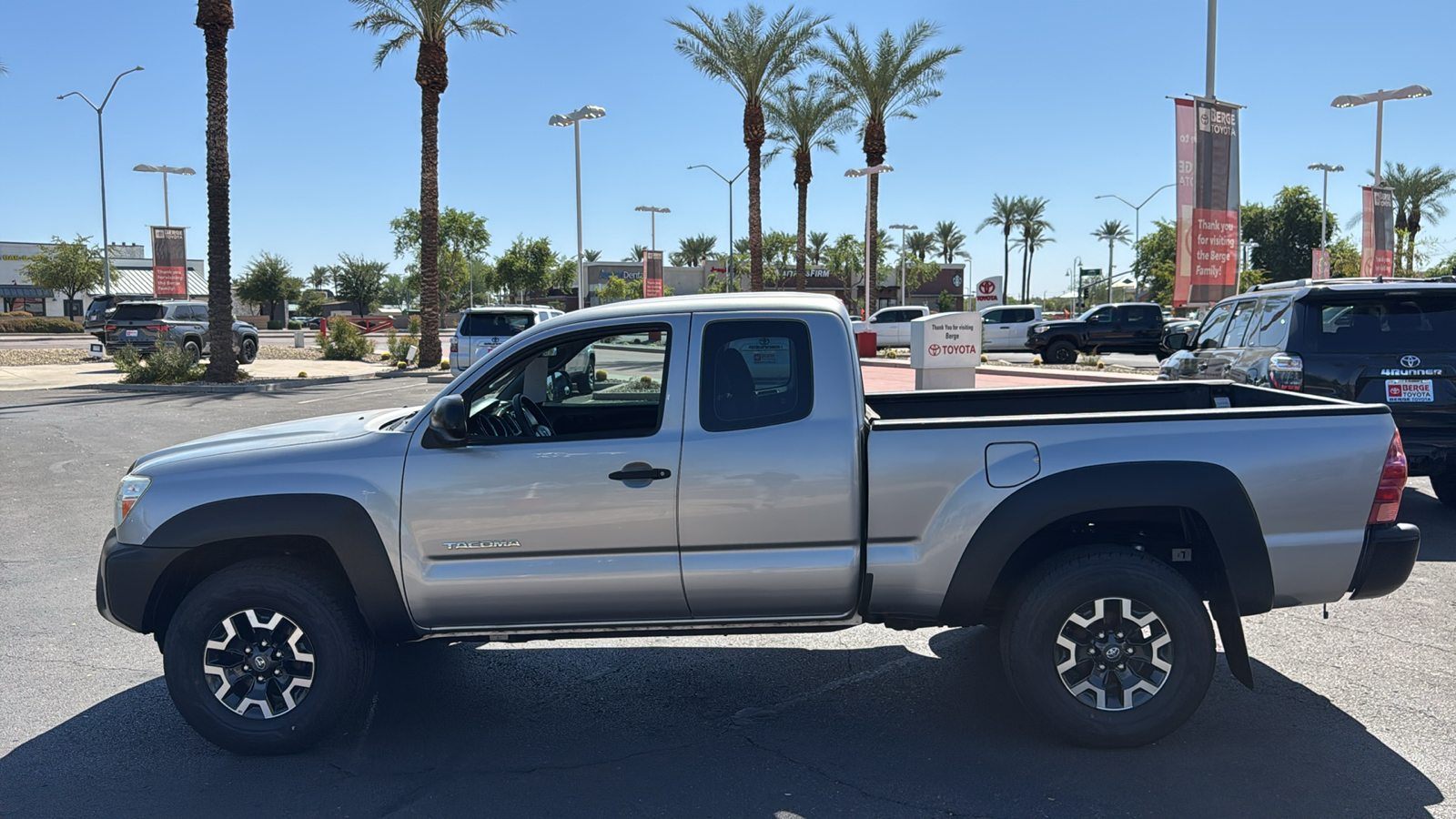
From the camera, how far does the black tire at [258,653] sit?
418cm

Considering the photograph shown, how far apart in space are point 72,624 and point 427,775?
11.0ft

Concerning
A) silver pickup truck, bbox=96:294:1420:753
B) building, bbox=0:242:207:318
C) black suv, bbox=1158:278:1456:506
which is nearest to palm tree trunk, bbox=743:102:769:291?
black suv, bbox=1158:278:1456:506

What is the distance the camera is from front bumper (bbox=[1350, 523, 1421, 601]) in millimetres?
4098

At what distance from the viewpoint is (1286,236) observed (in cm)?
6444

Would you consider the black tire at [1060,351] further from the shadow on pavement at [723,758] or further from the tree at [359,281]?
the tree at [359,281]

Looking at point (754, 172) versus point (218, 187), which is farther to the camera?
point (754, 172)

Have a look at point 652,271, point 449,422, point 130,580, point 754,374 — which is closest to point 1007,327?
point 652,271

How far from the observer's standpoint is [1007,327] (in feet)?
110

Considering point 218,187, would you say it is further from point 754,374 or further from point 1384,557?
point 1384,557

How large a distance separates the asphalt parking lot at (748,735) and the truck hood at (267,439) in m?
1.22

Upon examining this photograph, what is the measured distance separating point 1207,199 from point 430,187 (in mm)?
19449

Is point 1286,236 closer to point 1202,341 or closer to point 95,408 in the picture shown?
point 1202,341

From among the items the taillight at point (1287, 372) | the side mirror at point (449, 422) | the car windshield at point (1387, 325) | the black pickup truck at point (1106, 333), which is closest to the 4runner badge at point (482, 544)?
the side mirror at point (449, 422)

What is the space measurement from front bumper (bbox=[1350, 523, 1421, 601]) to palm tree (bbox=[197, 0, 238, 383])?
2204cm
